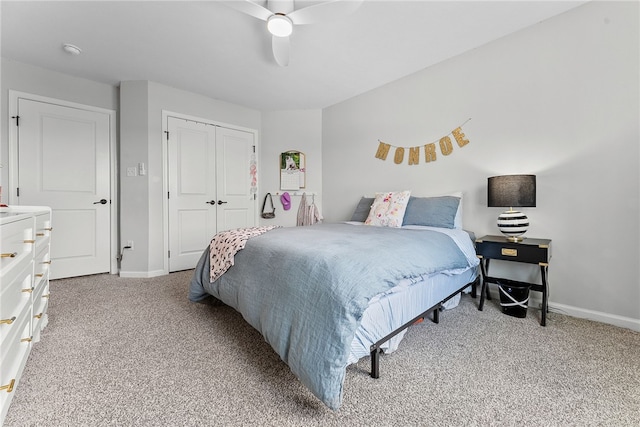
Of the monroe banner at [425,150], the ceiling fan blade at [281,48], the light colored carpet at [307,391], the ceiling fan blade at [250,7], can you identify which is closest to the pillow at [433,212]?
the monroe banner at [425,150]

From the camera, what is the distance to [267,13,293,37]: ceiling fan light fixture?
6.10ft

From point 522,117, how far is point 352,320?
7.95ft

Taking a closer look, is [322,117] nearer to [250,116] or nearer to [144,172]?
[250,116]

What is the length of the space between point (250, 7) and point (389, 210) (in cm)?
197

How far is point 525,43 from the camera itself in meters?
2.30

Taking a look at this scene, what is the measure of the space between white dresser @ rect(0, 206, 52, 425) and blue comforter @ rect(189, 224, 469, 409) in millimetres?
930

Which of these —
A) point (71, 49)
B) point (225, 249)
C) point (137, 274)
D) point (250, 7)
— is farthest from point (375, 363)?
point (71, 49)

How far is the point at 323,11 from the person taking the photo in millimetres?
1821

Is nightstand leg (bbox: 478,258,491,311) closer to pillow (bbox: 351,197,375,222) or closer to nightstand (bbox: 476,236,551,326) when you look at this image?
nightstand (bbox: 476,236,551,326)

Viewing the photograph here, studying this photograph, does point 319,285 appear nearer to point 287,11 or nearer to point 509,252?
point 509,252

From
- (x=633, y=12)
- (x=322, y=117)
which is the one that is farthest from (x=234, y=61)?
(x=633, y=12)

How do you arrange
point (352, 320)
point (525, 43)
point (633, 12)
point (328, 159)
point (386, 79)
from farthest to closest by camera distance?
point (328, 159), point (386, 79), point (525, 43), point (633, 12), point (352, 320)

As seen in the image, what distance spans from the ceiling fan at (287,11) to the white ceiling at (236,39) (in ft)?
0.61

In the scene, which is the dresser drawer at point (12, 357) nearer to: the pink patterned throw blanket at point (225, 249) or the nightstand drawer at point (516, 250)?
the pink patterned throw blanket at point (225, 249)
